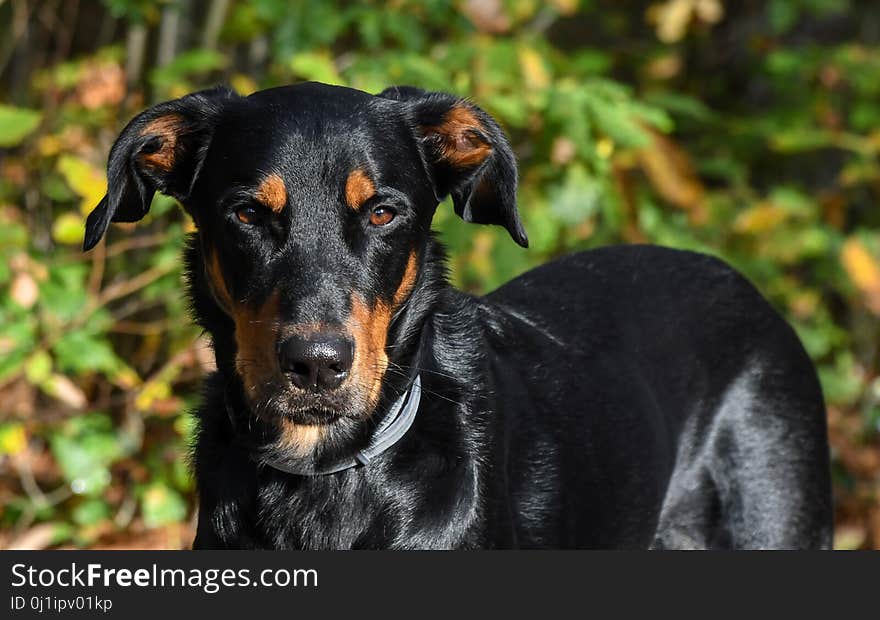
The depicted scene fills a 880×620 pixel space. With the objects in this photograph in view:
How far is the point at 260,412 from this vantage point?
3389 mm

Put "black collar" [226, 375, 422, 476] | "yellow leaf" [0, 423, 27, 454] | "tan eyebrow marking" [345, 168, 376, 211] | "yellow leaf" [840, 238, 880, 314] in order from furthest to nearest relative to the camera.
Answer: "yellow leaf" [840, 238, 880, 314] → "yellow leaf" [0, 423, 27, 454] → "black collar" [226, 375, 422, 476] → "tan eyebrow marking" [345, 168, 376, 211]

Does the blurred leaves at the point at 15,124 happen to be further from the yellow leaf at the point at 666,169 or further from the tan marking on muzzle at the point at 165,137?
the yellow leaf at the point at 666,169

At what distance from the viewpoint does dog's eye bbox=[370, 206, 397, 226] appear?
11.3 feet

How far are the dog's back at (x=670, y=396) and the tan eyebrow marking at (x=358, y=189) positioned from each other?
795 mm

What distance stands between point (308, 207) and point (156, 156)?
0.67m

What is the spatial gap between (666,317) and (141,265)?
319 centimetres

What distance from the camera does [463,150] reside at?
3830 millimetres

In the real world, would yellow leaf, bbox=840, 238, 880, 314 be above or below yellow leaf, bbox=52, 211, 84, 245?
below

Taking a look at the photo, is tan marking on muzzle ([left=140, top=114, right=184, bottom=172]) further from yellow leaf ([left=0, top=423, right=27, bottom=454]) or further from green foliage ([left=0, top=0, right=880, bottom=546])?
yellow leaf ([left=0, top=423, right=27, bottom=454])

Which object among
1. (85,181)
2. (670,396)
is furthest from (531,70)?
(670,396)

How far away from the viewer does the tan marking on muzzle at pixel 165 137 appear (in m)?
3.64

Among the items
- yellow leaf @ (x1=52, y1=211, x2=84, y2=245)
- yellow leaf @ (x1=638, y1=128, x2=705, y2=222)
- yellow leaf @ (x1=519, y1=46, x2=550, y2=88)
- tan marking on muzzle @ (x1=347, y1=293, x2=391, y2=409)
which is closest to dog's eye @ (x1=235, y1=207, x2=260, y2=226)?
tan marking on muzzle @ (x1=347, y1=293, x2=391, y2=409)

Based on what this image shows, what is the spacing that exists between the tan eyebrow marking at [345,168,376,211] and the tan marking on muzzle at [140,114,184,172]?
24.8 inches

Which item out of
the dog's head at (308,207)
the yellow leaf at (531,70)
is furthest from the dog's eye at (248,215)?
the yellow leaf at (531,70)
